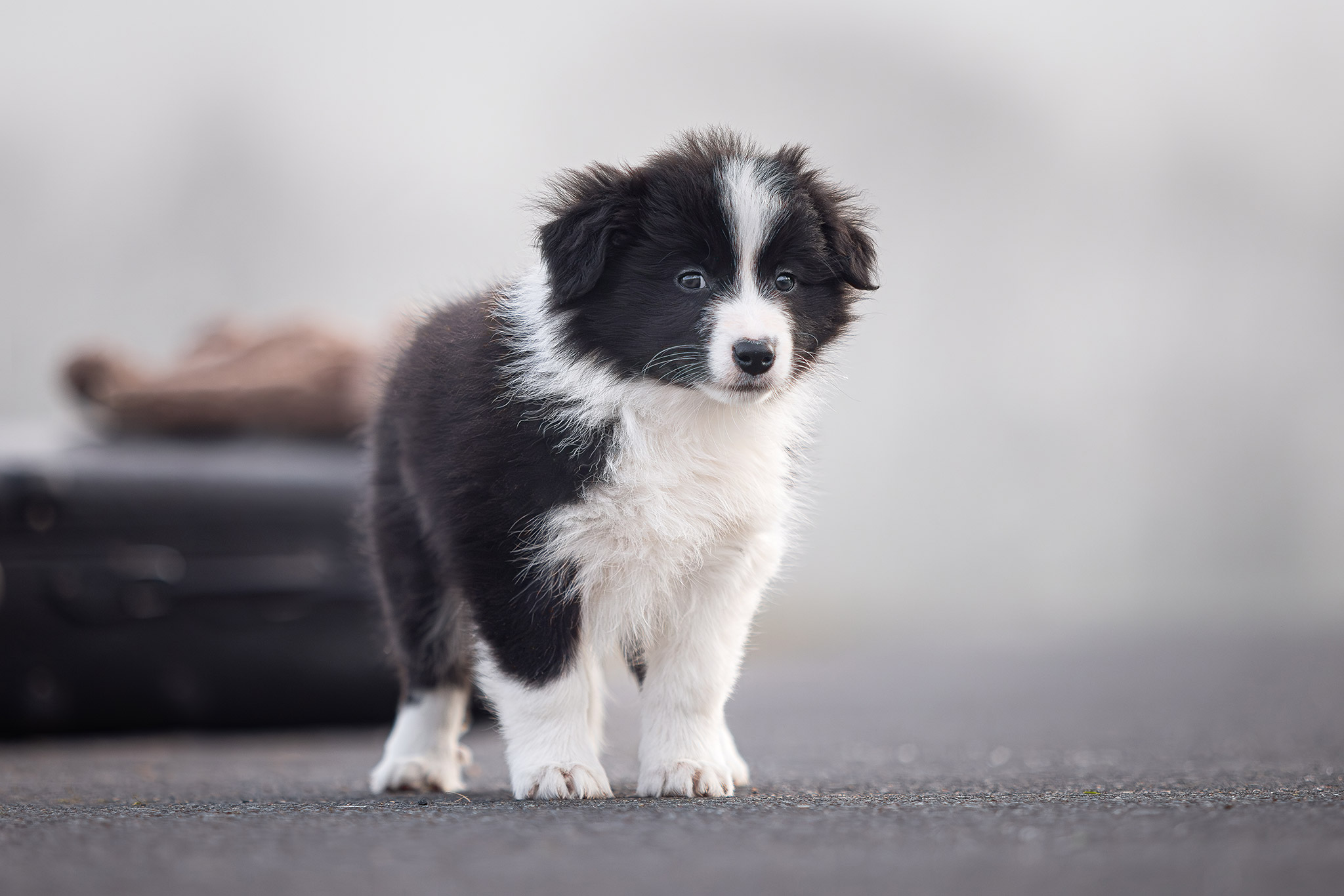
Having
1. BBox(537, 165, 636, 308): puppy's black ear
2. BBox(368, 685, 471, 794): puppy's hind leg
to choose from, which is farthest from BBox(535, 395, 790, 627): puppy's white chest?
BBox(368, 685, 471, 794): puppy's hind leg

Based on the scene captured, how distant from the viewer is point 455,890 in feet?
A: 6.22

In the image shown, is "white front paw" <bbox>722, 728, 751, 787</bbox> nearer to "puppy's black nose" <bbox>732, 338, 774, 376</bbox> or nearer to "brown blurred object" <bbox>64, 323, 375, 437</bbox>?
"puppy's black nose" <bbox>732, 338, 774, 376</bbox>

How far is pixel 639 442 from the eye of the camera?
3.21 meters

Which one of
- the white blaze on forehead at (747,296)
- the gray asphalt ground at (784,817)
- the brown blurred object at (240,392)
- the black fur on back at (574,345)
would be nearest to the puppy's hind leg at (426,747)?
the gray asphalt ground at (784,817)

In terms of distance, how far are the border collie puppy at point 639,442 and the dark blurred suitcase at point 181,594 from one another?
221 centimetres

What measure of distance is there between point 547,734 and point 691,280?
3.73ft

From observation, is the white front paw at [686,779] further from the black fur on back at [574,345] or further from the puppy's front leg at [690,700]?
the black fur on back at [574,345]

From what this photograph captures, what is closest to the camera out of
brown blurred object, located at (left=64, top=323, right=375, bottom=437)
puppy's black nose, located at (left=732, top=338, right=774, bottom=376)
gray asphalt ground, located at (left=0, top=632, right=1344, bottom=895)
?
gray asphalt ground, located at (left=0, top=632, right=1344, bottom=895)

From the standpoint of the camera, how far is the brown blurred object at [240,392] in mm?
5910

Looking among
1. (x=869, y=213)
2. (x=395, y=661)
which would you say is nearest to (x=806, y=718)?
(x=395, y=661)

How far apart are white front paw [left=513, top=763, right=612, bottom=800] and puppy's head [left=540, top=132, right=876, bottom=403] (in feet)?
3.09

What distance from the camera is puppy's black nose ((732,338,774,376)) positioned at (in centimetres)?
302

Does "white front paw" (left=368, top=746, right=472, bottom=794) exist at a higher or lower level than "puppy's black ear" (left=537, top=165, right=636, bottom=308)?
lower

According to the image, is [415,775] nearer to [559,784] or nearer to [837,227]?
[559,784]
